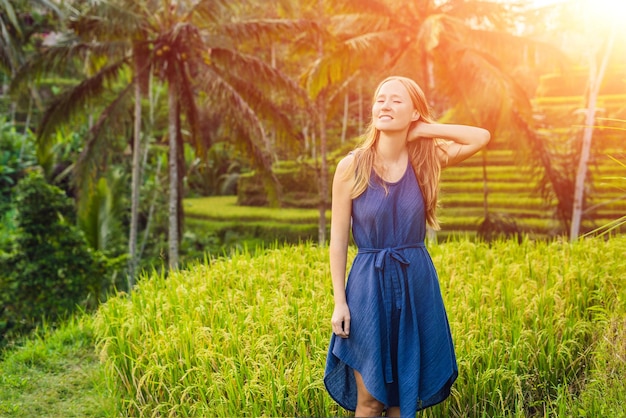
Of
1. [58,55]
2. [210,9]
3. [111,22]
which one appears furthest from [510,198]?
[58,55]

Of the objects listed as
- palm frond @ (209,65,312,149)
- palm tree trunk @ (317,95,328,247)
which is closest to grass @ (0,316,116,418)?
palm frond @ (209,65,312,149)

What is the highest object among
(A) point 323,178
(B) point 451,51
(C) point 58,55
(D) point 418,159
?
(B) point 451,51

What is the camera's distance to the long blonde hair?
257 centimetres

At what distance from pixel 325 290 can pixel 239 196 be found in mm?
16632

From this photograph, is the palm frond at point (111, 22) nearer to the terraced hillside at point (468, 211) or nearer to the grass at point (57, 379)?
the grass at point (57, 379)

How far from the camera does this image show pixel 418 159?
273 centimetres

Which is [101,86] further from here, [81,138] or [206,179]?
[206,179]

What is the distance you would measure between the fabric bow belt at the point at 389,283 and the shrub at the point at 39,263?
7.72m

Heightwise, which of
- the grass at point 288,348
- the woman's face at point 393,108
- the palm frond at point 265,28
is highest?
the palm frond at point 265,28

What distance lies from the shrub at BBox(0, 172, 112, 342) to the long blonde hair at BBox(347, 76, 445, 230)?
764cm

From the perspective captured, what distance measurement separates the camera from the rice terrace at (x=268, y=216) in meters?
4.00

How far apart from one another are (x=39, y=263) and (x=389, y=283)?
26.1 feet

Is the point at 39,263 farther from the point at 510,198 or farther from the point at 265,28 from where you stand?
the point at 510,198

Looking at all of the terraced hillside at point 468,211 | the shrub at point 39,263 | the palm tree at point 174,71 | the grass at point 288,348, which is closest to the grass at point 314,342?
the grass at point 288,348
